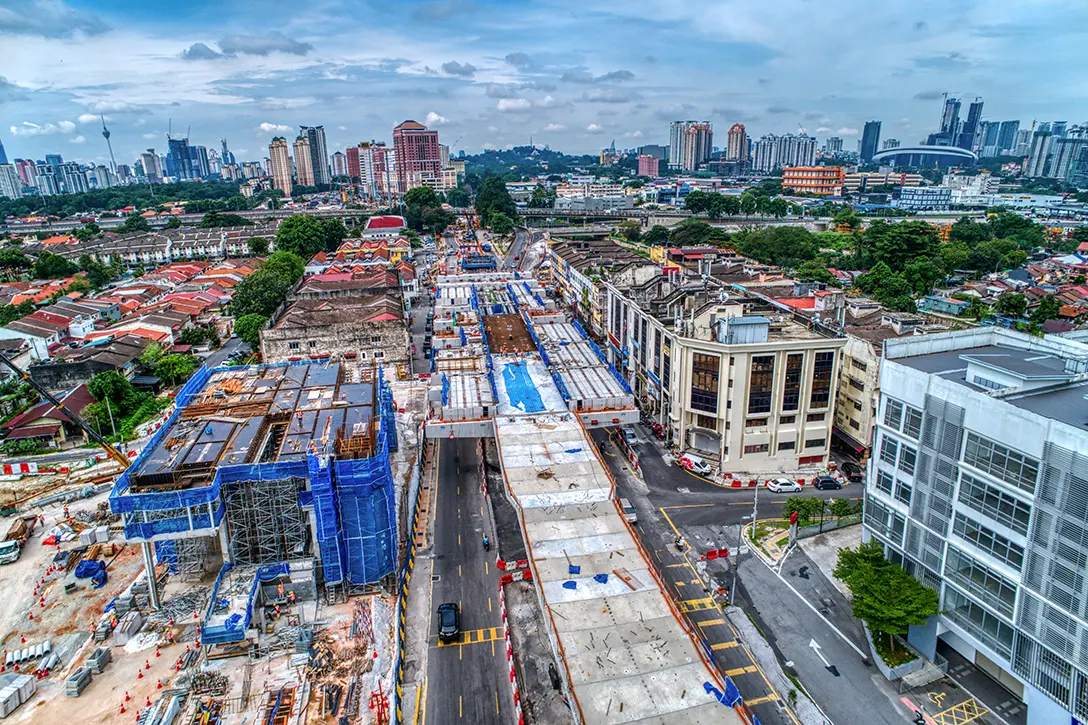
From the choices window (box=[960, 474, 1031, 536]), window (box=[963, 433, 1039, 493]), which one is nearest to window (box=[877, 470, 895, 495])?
window (box=[960, 474, 1031, 536])

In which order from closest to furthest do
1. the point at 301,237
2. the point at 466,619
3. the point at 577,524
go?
the point at 577,524, the point at 466,619, the point at 301,237

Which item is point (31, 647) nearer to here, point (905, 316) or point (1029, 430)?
point (1029, 430)

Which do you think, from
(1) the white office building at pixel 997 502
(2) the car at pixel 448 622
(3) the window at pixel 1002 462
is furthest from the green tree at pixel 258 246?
(3) the window at pixel 1002 462

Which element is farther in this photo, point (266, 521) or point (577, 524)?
point (266, 521)

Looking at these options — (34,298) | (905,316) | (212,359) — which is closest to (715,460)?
(905,316)

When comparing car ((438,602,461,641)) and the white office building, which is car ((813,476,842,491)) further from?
car ((438,602,461,641))

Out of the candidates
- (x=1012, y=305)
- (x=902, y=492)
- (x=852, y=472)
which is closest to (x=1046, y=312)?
(x=1012, y=305)

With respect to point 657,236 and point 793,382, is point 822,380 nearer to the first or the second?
point 793,382
